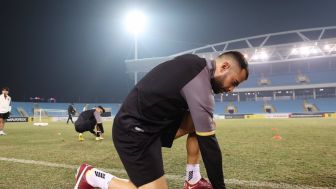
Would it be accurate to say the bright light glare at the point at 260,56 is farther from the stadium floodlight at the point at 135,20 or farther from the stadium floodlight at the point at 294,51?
the stadium floodlight at the point at 135,20

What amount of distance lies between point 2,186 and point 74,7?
2245 inches

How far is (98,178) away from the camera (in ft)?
10.4

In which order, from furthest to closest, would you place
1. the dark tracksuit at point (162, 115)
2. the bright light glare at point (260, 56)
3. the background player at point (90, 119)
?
the bright light glare at point (260, 56) < the background player at point (90, 119) < the dark tracksuit at point (162, 115)

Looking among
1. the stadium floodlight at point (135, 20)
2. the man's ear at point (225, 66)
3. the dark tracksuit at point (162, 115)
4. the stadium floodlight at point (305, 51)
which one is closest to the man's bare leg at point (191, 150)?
the dark tracksuit at point (162, 115)

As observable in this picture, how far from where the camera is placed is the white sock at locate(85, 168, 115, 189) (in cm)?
308

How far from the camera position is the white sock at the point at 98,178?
3.08 meters

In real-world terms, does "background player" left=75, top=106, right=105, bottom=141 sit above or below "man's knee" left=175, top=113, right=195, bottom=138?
below

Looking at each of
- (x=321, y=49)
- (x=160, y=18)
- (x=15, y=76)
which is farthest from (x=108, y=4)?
(x=321, y=49)

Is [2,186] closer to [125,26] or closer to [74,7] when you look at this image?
[125,26]

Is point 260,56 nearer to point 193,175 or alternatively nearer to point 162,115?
point 193,175

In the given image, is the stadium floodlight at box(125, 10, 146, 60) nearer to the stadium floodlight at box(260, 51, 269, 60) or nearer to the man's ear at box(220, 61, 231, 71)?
the stadium floodlight at box(260, 51, 269, 60)

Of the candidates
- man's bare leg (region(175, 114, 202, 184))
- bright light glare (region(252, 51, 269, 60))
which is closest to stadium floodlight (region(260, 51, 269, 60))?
bright light glare (region(252, 51, 269, 60))

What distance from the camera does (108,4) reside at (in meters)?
60.7

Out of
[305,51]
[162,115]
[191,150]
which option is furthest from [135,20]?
[162,115]
